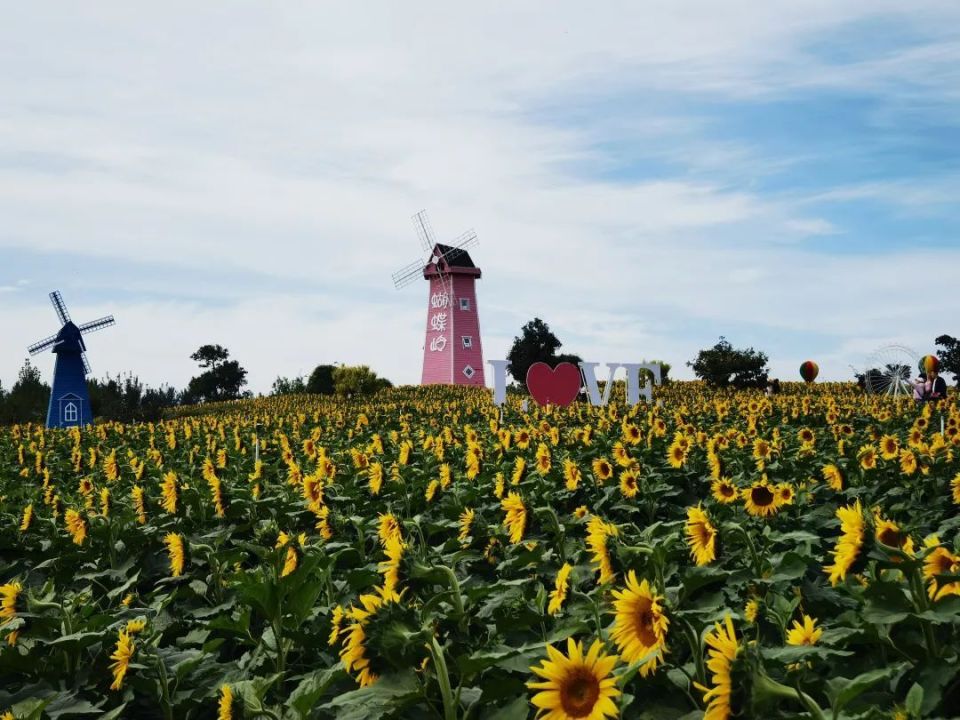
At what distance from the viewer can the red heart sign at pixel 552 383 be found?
18.3 m

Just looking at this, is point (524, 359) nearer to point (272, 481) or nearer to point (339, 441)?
point (339, 441)

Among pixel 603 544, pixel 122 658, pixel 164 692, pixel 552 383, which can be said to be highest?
pixel 552 383

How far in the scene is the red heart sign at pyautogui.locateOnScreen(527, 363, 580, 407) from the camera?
1831 centimetres

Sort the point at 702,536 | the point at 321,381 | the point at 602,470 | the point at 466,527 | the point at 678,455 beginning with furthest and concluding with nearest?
the point at 321,381
the point at 678,455
the point at 602,470
the point at 466,527
the point at 702,536

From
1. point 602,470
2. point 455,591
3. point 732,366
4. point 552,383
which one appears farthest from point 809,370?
point 455,591

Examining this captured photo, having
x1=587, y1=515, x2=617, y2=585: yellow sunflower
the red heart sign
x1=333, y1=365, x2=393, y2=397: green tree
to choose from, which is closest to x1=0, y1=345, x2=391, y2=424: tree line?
x1=333, y1=365, x2=393, y2=397: green tree

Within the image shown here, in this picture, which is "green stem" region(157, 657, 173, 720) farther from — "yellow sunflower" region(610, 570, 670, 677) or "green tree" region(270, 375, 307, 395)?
"green tree" region(270, 375, 307, 395)

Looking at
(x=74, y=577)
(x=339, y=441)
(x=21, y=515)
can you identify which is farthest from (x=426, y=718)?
(x=339, y=441)

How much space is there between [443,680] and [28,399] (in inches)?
1662

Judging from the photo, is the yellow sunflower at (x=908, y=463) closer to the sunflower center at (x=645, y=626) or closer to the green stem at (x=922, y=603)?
the green stem at (x=922, y=603)

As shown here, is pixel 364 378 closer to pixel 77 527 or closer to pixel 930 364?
pixel 930 364

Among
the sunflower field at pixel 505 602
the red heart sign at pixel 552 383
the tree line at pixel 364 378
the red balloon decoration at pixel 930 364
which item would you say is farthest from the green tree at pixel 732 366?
the sunflower field at pixel 505 602

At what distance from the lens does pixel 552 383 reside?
1848 cm

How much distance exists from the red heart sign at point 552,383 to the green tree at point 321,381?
29.0 meters
